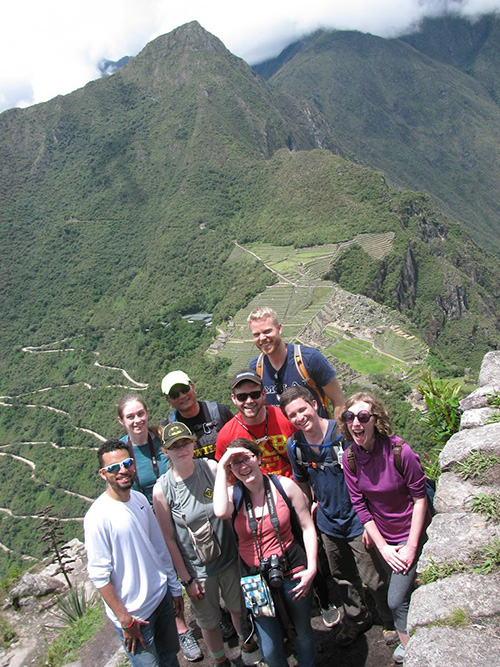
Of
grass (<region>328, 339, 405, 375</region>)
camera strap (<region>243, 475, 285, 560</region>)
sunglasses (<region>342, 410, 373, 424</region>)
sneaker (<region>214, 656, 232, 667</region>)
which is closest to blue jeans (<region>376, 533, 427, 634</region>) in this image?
camera strap (<region>243, 475, 285, 560</region>)

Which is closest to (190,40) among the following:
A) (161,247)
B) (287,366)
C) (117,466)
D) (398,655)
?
(161,247)

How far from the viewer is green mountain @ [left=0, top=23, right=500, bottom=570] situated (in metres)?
60.5

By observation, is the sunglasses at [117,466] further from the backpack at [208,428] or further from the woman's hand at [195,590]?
the woman's hand at [195,590]

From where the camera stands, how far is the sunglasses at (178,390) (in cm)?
469

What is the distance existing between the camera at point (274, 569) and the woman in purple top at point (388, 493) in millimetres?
727

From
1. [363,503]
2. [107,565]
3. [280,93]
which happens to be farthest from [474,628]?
[280,93]

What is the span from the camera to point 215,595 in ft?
13.9

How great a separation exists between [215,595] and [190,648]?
918 mm

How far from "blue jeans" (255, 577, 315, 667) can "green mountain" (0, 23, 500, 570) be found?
40485 millimetres

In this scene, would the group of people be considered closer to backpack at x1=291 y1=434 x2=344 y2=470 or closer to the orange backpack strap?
backpack at x1=291 y1=434 x2=344 y2=470

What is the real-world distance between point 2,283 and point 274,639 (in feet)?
367

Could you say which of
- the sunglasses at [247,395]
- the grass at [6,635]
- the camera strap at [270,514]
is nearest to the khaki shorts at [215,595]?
the camera strap at [270,514]

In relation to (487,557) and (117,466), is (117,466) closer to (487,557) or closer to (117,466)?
(117,466)

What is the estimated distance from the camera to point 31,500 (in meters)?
53.9
